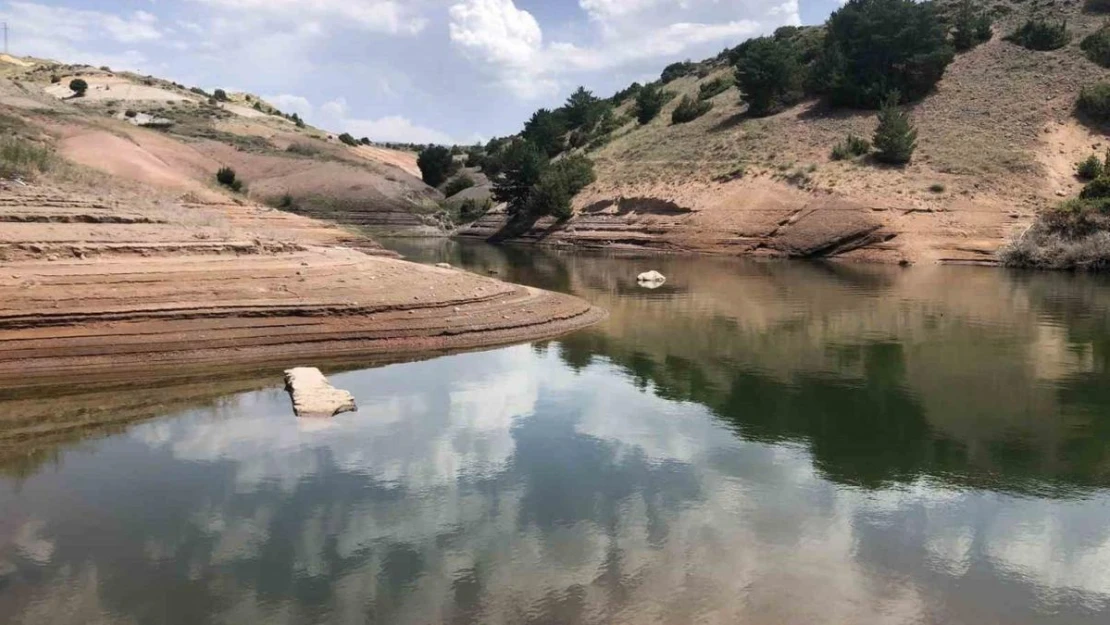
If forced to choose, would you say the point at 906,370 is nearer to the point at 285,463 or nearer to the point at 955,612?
the point at 955,612

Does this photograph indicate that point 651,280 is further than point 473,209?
No

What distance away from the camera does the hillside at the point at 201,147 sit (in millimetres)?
43281

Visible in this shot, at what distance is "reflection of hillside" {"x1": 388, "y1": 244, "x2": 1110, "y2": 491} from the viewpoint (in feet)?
35.0

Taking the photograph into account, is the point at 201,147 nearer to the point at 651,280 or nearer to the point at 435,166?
the point at 435,166

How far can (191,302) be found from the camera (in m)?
15.3

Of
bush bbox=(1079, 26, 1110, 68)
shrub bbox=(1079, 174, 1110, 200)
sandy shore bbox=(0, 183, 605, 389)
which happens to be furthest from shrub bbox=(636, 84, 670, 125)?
sandy shore bbox=(0, 183, 605, 389)

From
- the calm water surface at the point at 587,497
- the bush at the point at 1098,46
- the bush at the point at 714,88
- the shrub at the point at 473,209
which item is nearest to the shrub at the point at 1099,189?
the bush at the point at 1098,46

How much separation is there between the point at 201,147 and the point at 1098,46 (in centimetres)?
6677

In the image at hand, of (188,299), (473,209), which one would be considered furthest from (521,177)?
(188,299)

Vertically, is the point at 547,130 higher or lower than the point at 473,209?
higher

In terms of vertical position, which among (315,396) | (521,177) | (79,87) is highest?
(79,87)

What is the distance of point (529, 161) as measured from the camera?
6103cm

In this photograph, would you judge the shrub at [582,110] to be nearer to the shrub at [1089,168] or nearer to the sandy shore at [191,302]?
the shrub at [1089,168]

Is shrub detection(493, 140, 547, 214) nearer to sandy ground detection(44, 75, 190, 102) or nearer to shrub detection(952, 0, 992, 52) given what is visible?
shrub detection(952, 0, 992, 52)
